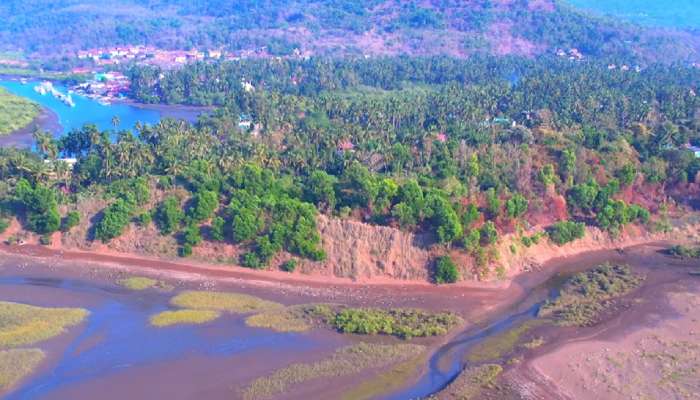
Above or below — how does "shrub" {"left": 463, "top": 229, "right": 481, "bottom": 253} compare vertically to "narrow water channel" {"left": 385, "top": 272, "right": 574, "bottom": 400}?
above

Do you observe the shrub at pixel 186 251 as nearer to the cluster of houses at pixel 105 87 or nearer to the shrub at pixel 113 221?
the shrub at pixel 113 221

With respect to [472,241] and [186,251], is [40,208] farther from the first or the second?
[472,241]

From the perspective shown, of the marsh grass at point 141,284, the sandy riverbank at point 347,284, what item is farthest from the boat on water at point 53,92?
the marsh grass at point 141,284

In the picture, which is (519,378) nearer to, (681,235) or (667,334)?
(667,334)

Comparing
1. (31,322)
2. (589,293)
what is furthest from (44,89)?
(589,293)

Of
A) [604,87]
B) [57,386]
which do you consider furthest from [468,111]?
[57,386]

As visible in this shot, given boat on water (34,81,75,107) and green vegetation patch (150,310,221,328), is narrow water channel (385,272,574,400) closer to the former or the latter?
green vegetation patch (150,310,221,328)

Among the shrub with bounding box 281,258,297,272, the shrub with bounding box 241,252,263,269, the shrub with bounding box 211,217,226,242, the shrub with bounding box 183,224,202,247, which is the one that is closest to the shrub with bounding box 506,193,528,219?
the shrub with bounding box 281,258,297,272
